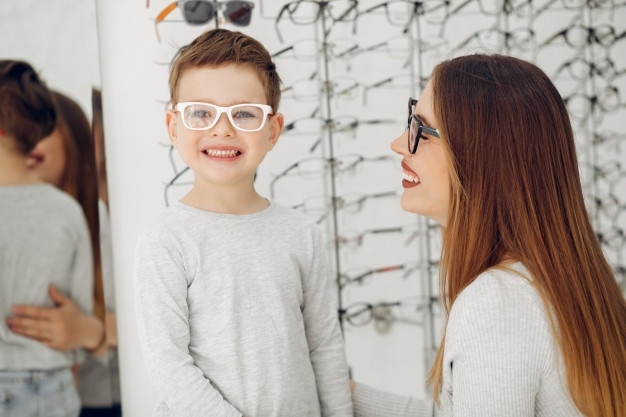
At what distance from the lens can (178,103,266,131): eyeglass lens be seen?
1.33 m

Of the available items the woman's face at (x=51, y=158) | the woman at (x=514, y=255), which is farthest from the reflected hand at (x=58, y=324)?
the woman at (x=514, y=255)

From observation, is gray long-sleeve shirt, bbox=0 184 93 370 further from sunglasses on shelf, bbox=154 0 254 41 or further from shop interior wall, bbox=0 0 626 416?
sunglasses on shelf, bbox=154 0 254 41

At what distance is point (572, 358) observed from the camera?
→ 0.97 m

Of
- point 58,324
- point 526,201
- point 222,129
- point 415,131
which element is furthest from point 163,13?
point 526,201

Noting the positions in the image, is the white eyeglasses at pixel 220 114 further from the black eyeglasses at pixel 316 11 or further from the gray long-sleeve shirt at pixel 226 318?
the black eyeglasses at pixel 316 11

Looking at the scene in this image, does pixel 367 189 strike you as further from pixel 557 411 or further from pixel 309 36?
pixel 557 411

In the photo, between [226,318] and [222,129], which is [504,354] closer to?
[226,318]

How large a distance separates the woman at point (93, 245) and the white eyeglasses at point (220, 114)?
652mm

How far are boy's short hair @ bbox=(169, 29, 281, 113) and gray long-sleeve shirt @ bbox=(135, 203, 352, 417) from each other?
29 cm

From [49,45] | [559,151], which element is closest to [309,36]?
[49,45]

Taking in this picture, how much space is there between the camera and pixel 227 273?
1.34 metres

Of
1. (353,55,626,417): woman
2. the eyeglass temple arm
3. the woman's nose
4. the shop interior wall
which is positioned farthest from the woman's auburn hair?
the eyeglass temple arm

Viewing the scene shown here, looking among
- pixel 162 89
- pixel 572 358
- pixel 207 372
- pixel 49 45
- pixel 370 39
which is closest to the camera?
pixel 572 358

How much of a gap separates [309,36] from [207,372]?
1.22 metres
